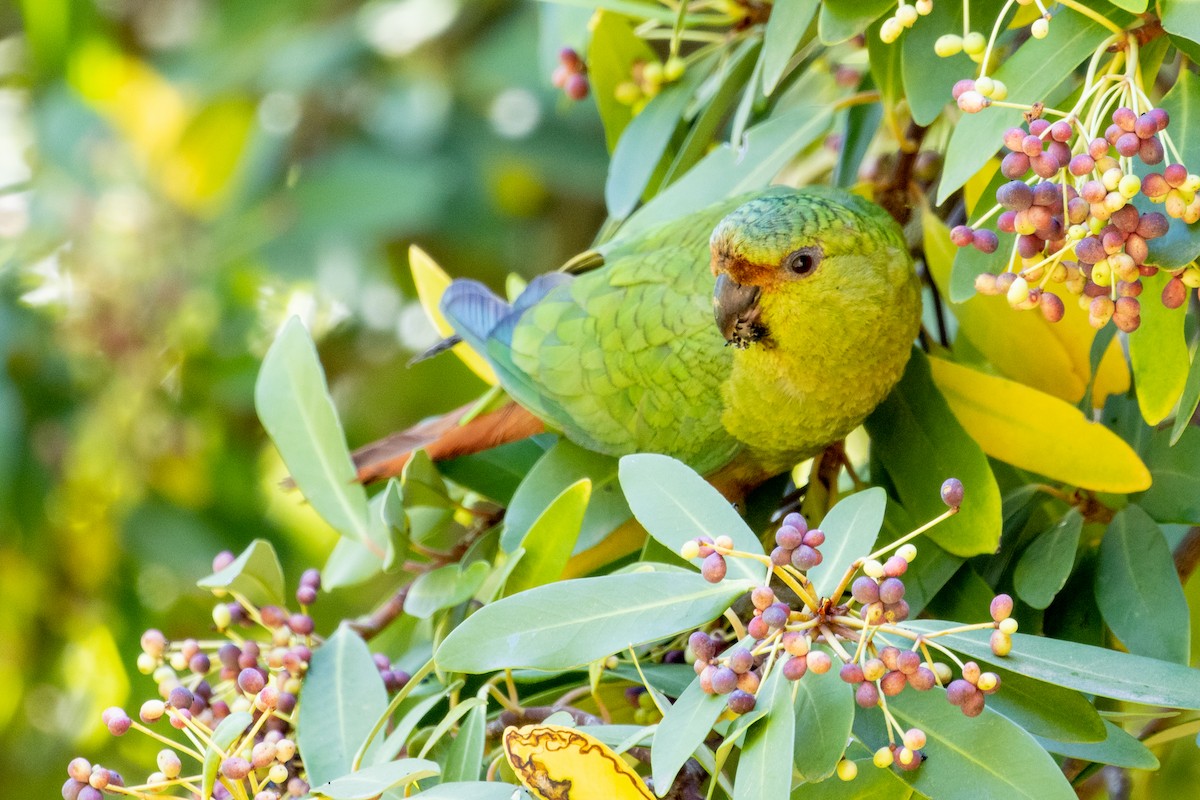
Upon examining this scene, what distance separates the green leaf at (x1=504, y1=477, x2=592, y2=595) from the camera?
1.08 metres

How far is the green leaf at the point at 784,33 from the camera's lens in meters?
1.08

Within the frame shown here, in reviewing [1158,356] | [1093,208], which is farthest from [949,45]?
[1158,356]

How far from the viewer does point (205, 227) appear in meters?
2.63

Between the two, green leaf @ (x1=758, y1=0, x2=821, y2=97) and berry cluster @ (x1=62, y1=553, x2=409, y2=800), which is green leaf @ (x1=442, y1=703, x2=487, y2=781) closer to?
berry cluster @ (x1=62, y1=553, x2=409, y2=800)

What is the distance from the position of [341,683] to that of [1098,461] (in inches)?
28.4

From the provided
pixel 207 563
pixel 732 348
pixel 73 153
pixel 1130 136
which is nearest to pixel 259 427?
pixel 207 563

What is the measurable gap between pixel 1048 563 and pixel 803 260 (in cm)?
37

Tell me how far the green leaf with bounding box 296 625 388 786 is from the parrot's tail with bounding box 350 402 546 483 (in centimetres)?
27

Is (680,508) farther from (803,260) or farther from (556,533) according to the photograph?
(803,260)

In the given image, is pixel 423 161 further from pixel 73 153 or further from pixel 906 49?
pixel 906 49

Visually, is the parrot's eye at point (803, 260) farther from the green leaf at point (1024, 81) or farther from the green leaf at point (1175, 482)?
the green leaf at point (1175, 482)

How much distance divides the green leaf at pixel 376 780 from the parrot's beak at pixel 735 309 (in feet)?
1.81

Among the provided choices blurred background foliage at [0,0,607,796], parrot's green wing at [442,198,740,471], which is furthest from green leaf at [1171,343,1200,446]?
blurred background foliage at [0,0,607,796]

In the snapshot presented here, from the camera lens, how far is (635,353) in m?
1.36
